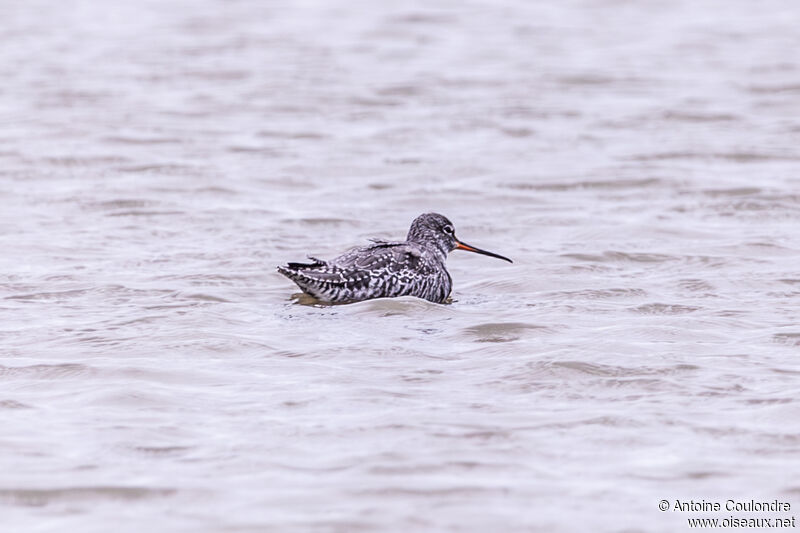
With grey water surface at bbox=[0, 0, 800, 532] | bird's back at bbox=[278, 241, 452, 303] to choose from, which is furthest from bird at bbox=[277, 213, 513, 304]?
grey water surface at bbox=[0, 0, 800, 532]

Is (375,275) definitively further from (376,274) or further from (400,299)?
(400,299)

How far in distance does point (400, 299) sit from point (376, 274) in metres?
0.26

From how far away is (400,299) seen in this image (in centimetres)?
1049

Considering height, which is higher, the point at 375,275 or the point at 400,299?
the point at 375,275

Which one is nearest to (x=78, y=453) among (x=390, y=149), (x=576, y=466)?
(x=576, y=466)

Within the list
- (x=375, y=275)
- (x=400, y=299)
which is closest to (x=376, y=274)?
(x=375, y=275)

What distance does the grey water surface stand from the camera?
6.54 m

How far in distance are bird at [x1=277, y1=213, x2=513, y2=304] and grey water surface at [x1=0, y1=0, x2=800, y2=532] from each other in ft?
0.56

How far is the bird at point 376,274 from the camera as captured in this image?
10.3 meters

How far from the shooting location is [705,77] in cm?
2136

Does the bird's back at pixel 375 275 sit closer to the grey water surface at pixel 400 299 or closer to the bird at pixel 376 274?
the bird at pixel 376 274

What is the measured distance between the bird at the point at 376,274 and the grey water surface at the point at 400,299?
17 centimetres

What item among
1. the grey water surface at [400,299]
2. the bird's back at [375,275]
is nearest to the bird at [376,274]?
the bird's back at [375,275]

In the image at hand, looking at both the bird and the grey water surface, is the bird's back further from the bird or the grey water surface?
the grey water surface
